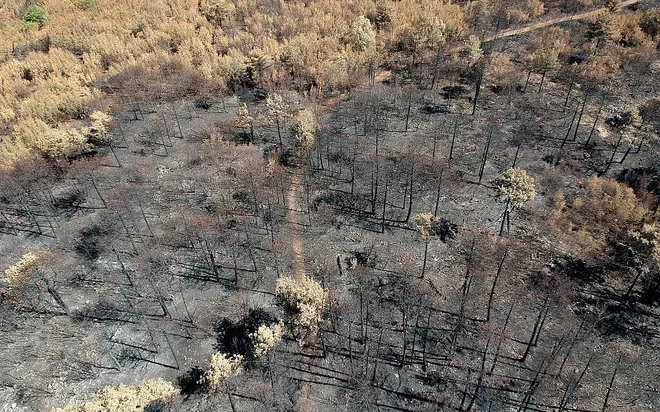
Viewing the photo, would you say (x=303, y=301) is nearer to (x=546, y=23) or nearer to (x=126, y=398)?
(x=126, y=398)

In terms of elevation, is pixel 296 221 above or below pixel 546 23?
below

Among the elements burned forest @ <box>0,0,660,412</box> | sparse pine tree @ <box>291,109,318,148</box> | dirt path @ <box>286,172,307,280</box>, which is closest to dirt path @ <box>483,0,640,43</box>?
burned forest @ <box>0,0,660,412</box>

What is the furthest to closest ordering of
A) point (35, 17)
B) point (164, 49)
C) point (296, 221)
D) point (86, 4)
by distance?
point (86, 4), point (35, 17), point (164, 49), point (296, 221)

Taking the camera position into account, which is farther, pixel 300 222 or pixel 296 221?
pixel 296 221

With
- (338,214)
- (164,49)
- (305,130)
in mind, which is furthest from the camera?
(164,49)

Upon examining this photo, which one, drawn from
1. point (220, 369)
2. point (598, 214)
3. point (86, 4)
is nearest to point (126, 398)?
point (220, 369)

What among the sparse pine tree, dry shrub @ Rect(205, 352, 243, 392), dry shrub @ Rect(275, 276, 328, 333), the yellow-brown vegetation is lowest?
dry shrub @ Rect(205, 352, 243, 392)

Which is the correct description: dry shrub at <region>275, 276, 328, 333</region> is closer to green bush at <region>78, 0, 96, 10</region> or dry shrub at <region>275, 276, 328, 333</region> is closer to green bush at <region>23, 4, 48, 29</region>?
green bush at <region>78, 0, 96, 10</region>

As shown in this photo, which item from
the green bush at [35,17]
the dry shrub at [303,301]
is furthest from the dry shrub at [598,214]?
the green bush at [35,17]

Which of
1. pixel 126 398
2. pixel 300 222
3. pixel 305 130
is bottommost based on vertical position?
pixel 300 222

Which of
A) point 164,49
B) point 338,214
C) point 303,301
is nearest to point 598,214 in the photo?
point 338,214
